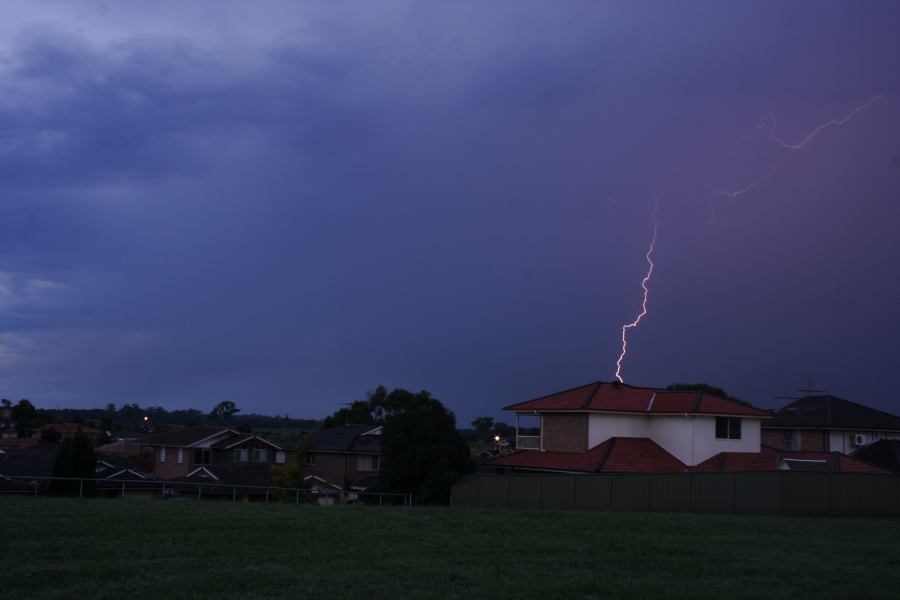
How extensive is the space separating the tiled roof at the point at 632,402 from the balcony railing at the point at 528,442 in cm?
177

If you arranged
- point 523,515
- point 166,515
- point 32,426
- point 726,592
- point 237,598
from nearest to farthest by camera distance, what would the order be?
point 237,598 < point 726,592 < point 166,515 < point 523,515 < point 32,426

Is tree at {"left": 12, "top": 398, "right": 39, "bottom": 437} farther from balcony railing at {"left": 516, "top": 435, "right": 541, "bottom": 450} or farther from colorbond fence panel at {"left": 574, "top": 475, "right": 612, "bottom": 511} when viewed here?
colorbond fence panel at {"left": 574, "top": 475, "right": 612, "bottom": 511}

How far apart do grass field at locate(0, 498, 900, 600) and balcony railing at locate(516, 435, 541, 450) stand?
25.5 meters

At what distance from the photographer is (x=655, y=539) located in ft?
56.2

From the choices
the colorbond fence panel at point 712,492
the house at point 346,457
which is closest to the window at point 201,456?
the house at point 346,457

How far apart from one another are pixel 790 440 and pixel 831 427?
3480 mm

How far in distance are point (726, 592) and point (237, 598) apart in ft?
22.4

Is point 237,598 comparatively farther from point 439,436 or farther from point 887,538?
point 439,436

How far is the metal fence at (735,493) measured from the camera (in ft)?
85.0

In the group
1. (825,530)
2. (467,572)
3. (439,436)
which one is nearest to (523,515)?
(825,530)

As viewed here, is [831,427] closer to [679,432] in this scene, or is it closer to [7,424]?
[679,432]

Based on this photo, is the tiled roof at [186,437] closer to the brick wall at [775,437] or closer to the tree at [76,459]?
the tree at [76,459]

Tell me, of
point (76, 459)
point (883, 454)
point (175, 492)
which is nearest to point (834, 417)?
point (883, 454)

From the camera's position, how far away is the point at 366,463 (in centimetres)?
6041
